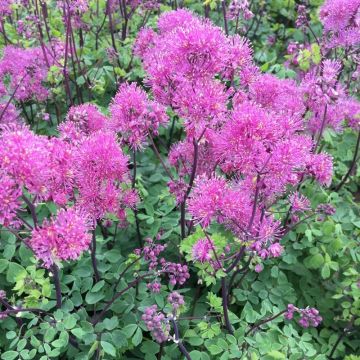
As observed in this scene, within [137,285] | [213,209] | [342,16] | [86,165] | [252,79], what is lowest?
[137,285]

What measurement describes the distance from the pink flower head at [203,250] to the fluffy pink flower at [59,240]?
524 millimetres

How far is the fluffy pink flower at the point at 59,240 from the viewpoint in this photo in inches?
64.4

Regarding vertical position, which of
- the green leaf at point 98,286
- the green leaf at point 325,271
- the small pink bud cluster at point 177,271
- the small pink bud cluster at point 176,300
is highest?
the small pink bud cluster at point 176,300

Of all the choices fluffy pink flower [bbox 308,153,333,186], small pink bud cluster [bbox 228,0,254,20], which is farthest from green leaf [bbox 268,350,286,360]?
small pink bud cluster [bbox 228,0,254,20]

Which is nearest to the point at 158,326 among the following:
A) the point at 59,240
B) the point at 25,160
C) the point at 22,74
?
the point at 59,240

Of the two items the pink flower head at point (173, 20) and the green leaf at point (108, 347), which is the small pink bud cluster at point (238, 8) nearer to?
the pink flower head at point (173, 20)

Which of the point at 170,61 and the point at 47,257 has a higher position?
the point at 170,61

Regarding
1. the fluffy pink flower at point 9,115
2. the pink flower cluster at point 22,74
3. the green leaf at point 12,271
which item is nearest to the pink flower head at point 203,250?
the green leaf at point 12,271

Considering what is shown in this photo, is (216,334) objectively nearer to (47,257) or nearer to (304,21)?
(47,257)

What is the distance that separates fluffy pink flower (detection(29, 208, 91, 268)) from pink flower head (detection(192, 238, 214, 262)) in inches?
20.6

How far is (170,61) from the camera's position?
78.7 inches

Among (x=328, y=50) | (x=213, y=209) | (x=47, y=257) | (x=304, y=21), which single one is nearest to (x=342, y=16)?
(x=328, y=50)

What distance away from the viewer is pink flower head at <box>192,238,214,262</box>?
2.00 m

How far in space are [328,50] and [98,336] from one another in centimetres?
223
